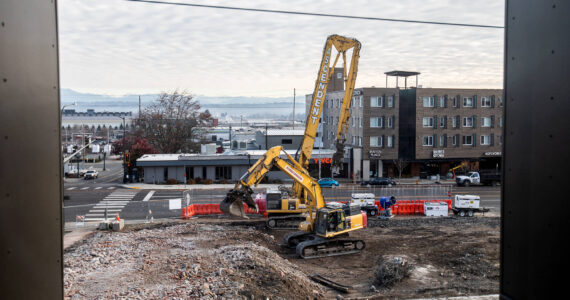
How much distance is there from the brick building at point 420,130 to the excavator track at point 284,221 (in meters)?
26.7

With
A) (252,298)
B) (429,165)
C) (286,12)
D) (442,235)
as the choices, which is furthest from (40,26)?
(429,165)

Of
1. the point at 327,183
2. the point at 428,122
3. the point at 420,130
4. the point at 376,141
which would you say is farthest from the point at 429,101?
the point at 327,183

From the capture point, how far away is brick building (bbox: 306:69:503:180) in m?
55.6

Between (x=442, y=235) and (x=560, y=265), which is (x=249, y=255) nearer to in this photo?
(x=442, y=235)

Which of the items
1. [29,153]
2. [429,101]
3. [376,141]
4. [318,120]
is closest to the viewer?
[29,153]

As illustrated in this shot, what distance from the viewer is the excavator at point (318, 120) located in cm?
2612

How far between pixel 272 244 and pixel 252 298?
10.4 m

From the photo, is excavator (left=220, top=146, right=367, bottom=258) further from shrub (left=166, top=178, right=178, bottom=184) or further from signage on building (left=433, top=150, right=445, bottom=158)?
signage on building (left=433, top=150, right=445, bottom=158)

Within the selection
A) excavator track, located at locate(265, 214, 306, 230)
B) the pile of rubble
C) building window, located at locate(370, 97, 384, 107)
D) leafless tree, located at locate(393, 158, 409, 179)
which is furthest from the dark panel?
the pile of rubble

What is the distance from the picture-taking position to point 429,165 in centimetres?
5791

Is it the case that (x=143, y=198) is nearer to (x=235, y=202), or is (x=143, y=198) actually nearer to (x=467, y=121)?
(x=235, y=202)

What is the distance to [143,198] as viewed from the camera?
1618 inches

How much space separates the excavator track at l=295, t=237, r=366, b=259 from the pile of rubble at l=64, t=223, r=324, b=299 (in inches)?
99.6

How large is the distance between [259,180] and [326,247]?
4625mm
